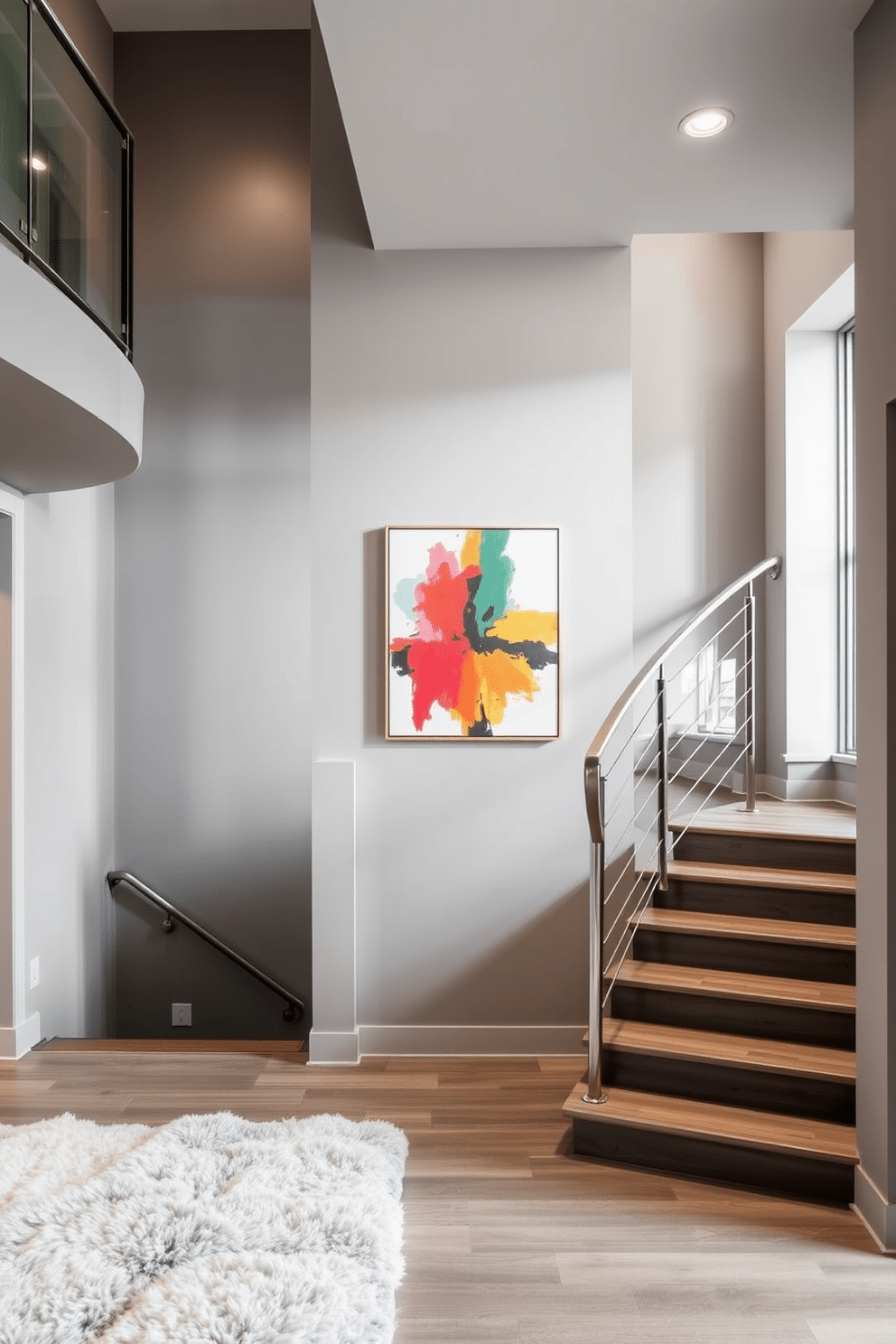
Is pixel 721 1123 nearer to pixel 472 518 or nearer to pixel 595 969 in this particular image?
pixel 595 969

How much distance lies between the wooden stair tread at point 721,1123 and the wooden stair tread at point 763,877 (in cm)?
84

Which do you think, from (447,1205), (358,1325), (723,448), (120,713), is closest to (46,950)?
(120,713)

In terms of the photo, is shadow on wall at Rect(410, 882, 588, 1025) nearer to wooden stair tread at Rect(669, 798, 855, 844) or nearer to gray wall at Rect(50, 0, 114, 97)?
wooden stair tread at Rect(669, 798, 855, 844)

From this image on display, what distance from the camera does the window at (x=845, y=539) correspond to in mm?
4926

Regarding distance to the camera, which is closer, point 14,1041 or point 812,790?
point 14,1041

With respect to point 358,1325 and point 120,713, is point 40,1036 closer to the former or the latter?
point 120,713

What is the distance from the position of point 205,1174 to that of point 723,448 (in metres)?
4.31

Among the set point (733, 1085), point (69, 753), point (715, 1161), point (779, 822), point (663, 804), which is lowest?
point (715, 1161)

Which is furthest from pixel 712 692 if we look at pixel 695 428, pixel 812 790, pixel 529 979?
pixel 529 979

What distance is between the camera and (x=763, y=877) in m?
3.77

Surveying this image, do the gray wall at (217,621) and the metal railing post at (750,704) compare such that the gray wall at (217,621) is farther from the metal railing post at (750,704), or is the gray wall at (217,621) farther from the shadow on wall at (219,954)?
the metal railing post at (750,704)

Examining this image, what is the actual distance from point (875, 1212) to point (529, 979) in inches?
65.8

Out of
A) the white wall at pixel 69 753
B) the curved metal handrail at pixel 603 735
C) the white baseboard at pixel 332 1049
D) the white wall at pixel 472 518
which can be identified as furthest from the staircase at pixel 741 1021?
the white wall at pixel 69 753

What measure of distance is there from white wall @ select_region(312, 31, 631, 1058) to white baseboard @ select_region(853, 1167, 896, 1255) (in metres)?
1.48
